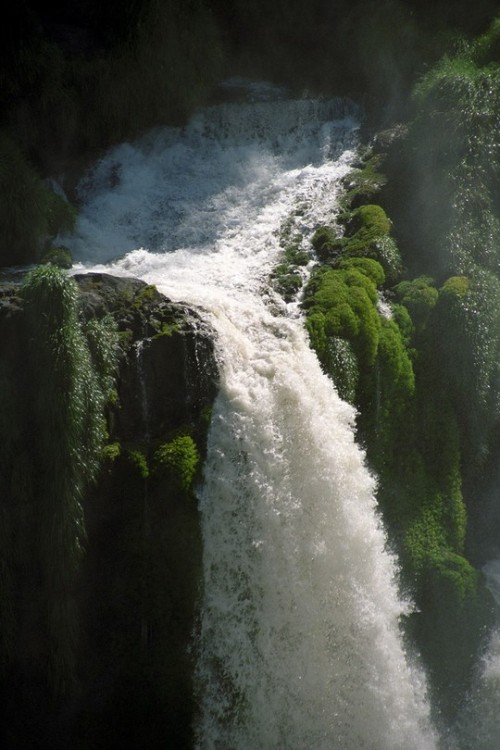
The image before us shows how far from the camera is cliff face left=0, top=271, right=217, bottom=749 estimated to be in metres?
11.0

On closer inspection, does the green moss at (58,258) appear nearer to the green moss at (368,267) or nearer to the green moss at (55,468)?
the green moss at (55,468)

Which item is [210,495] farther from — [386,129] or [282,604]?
[386,129]

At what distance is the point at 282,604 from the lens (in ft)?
39.5

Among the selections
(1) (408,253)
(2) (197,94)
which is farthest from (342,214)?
(2) (197,94)

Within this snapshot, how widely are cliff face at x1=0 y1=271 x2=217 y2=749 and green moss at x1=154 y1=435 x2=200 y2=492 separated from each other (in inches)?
0.6

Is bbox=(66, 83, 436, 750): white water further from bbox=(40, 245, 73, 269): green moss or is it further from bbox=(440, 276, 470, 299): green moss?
bbox=(440, 276, 470, 299): green moss

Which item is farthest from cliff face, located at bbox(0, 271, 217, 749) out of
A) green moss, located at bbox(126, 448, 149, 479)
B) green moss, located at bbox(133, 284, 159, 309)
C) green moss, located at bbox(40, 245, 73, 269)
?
green moss, located at bbox(40, 245, 73, 269)

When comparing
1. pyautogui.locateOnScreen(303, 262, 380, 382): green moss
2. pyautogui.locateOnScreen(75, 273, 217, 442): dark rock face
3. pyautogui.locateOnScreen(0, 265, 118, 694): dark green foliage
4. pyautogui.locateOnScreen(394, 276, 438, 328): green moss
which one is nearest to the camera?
pyautogui.locateOnScreen(0, 265, 118, 694): dark green foliage

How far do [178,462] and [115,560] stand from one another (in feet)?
5.43

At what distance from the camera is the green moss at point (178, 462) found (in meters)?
11.9

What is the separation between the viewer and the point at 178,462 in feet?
39.1

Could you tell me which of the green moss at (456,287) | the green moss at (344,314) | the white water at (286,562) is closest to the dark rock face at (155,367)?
the white water at (286,562)

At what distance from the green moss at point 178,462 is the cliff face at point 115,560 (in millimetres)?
16

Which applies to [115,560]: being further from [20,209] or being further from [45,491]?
[20,209]
